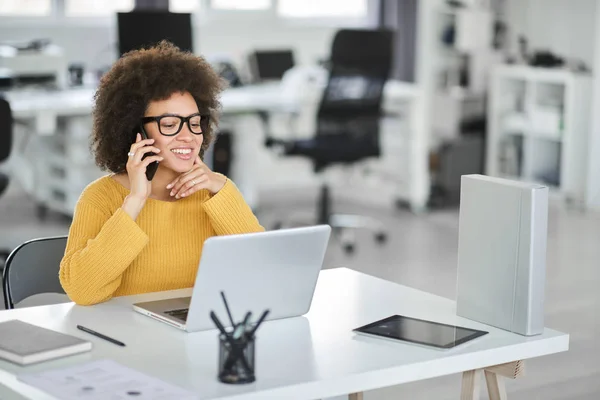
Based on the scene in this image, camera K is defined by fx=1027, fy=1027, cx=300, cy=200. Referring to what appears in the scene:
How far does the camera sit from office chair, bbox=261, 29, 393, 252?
18.4 ft

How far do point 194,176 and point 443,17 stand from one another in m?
4.98

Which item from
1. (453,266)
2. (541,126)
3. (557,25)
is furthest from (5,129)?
(557,25)

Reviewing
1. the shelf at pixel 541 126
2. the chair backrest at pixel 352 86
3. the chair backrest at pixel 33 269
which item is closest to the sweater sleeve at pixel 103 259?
the chair backrest at pixel 33 269

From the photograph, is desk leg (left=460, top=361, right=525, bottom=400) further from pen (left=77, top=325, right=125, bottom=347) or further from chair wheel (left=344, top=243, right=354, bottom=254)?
chair wheel (left=344, top=243, right=354, bottom=254)

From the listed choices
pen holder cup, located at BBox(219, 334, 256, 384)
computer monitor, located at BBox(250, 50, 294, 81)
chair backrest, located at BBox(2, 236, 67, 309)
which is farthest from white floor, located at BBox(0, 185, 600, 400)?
pen holder cup, located at BBox(219, 334, 256, 384)

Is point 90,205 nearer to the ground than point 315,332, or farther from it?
farther from it

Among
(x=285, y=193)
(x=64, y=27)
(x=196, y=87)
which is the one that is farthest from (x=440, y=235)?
(x=196, y=87)

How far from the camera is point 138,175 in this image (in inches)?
91.0

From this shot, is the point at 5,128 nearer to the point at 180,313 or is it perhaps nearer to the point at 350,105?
the point at 350,105

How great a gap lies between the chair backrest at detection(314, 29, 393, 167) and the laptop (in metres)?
3.58

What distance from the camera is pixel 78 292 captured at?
7.13 ft

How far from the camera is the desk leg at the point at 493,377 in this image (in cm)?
200

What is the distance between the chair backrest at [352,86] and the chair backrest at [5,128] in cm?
170

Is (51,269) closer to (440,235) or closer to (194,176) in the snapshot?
(194,176)
